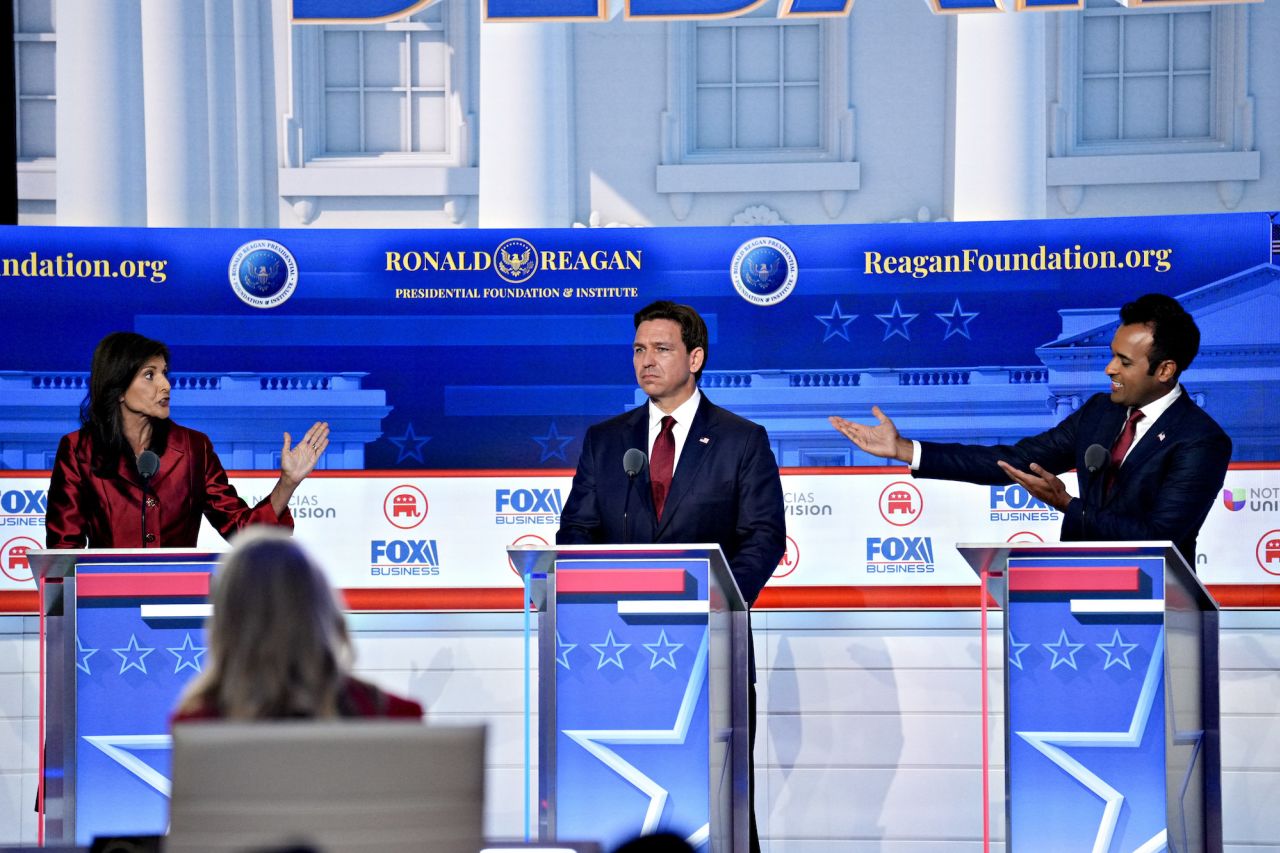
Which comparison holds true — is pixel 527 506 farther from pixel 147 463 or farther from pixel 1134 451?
pixel 1134 451

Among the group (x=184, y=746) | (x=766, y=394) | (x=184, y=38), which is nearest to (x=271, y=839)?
(x=184, y=746)

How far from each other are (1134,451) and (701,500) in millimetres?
1400

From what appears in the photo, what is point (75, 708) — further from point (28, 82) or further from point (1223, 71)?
point (1223, 71)

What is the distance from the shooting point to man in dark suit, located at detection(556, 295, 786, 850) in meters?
4.43

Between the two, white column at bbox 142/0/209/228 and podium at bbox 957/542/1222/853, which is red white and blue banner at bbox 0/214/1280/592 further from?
podium at bbox 957/542/1222/853

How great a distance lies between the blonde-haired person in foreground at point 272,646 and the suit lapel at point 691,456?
2554 millimetres

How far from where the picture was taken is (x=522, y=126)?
21.4 feet

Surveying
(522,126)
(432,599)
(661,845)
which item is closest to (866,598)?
(432,599)

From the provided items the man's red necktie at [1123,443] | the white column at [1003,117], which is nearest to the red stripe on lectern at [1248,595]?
the man's red necktie at [1123,443]

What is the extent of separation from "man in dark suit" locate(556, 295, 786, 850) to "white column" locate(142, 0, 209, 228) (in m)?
2.70

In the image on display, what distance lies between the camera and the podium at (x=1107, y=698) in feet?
12.1

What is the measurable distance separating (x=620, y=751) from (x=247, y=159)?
4.68m

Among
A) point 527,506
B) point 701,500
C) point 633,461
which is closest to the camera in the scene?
point 633,461

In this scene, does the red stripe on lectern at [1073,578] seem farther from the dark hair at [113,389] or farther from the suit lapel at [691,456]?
the dark hair at [113,389]
